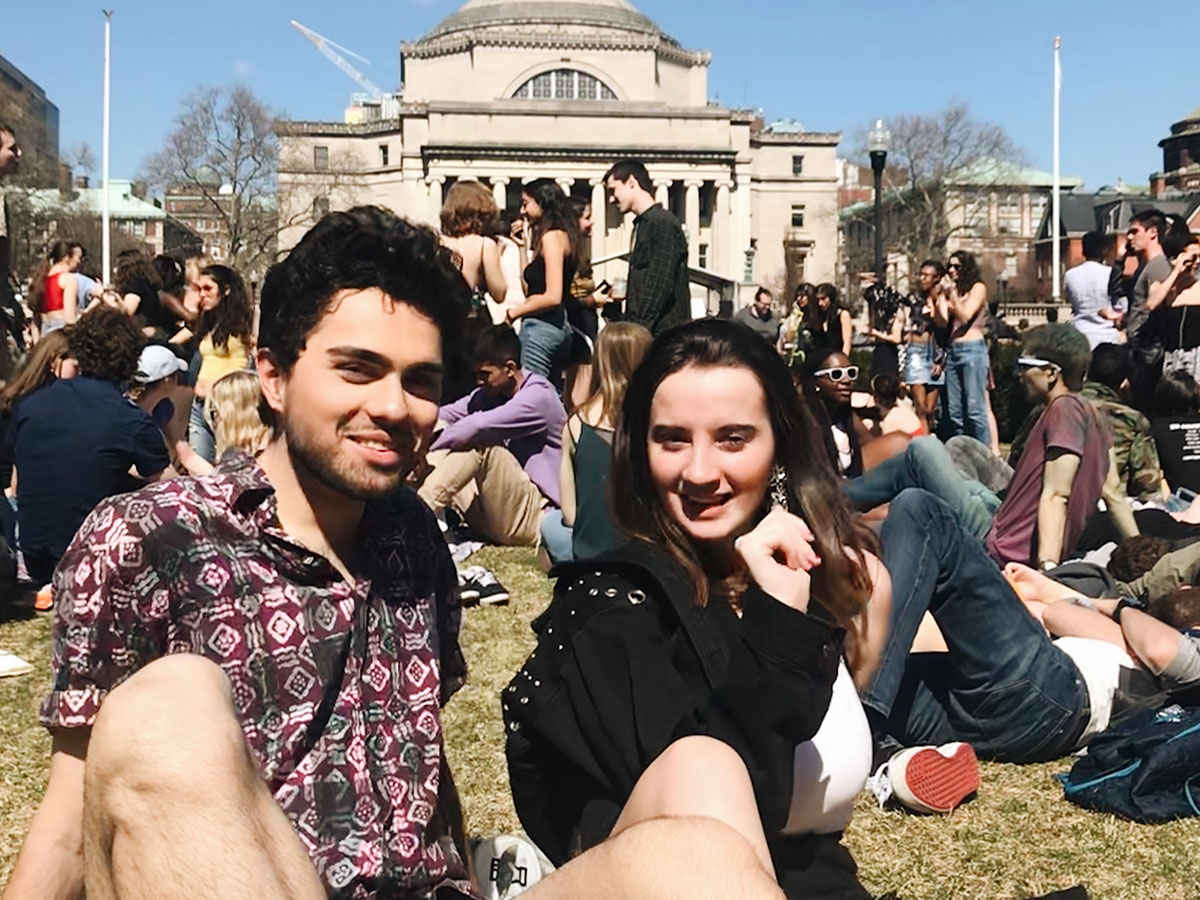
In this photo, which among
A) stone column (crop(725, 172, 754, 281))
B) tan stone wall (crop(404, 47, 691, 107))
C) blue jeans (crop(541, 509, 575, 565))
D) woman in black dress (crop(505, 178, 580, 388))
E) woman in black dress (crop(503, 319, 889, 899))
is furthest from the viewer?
tan stone wall (crop(404, 47, 691, 107))

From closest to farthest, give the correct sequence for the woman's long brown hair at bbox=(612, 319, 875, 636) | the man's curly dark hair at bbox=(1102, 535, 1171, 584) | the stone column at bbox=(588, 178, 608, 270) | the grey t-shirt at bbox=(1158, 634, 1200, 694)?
1. the woman's long brown hair at bbox=(612, 319, 875, 636)
2. the grey t-shirt at bbox=(1158, 634, 1200, 694)
3. the man's curly dark hair at bbox=(1102, 535, 1171, 584)
4. the stone column at bbox=(588, 178, 608, 270)

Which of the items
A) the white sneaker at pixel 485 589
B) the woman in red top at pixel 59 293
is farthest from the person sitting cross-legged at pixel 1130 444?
the woman in red top at pixel 59 293

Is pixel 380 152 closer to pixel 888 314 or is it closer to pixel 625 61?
pixel 625 61

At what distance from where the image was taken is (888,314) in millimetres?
20312

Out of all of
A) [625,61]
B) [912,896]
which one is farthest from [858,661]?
[625,61]

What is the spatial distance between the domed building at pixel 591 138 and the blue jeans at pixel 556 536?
6091 centimetres

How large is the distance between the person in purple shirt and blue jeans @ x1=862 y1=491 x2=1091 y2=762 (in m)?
3.94

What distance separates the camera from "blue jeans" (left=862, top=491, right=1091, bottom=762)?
4.18 m

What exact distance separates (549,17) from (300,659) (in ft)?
278

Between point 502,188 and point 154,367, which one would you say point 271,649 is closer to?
point 154,367

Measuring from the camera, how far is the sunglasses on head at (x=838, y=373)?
821 cm

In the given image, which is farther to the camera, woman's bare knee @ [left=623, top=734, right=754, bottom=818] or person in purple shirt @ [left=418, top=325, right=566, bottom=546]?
person in purple shirt @ [left=418, top=325, right=566, bottom=546]

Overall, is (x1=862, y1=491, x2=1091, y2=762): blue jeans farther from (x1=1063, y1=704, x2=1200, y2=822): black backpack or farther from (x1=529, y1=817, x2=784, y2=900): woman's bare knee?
(x1=529, y1=817, x2=784, y2=900): woman's bare knee

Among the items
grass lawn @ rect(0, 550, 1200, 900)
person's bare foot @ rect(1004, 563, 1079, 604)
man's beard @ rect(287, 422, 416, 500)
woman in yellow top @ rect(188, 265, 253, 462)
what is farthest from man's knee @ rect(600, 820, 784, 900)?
woman in yellow top @ rect(188, 265, 253, 462)
